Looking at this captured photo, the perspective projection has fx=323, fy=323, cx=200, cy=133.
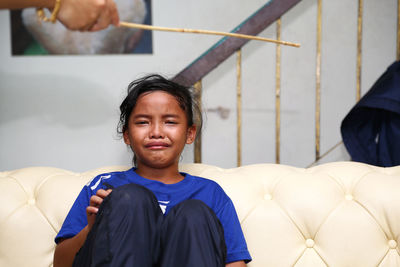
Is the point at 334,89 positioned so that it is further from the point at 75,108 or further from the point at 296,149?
the point at 75,108

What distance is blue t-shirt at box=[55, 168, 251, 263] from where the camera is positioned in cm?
81

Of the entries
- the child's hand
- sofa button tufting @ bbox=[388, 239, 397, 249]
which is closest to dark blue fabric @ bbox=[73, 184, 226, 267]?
the child's hand

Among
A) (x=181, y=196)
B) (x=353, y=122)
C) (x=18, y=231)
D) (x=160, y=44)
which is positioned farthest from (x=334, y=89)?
(x=18, y=231)

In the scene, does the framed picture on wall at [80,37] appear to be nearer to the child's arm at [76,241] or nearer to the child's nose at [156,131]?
the child's nose at [156,131]

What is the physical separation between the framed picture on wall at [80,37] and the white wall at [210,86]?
0.12ft

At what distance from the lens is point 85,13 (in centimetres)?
120

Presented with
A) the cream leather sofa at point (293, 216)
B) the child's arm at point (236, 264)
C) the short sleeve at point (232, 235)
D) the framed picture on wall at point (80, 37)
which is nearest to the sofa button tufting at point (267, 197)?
the cream leather sofa at point (293, 216)

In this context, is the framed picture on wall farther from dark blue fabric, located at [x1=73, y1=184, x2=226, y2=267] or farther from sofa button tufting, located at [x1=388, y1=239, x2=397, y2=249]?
sofa button tufting, located at [x1=388, y1=239, x2=397, y2=249]

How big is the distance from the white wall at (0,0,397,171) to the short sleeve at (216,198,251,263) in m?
0.76

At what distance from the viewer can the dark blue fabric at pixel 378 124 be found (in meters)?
1.13

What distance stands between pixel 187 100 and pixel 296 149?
84 cm

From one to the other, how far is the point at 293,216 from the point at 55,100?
1243 mm

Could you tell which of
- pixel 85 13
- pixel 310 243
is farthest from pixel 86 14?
pixel 310 243

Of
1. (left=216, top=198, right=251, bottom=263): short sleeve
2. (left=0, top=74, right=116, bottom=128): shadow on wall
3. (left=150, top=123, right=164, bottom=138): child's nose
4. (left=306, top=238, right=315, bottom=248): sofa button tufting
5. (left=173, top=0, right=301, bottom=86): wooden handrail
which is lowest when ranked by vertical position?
(left=306, top=238, right=315, bottom=248): sofa button tufting
